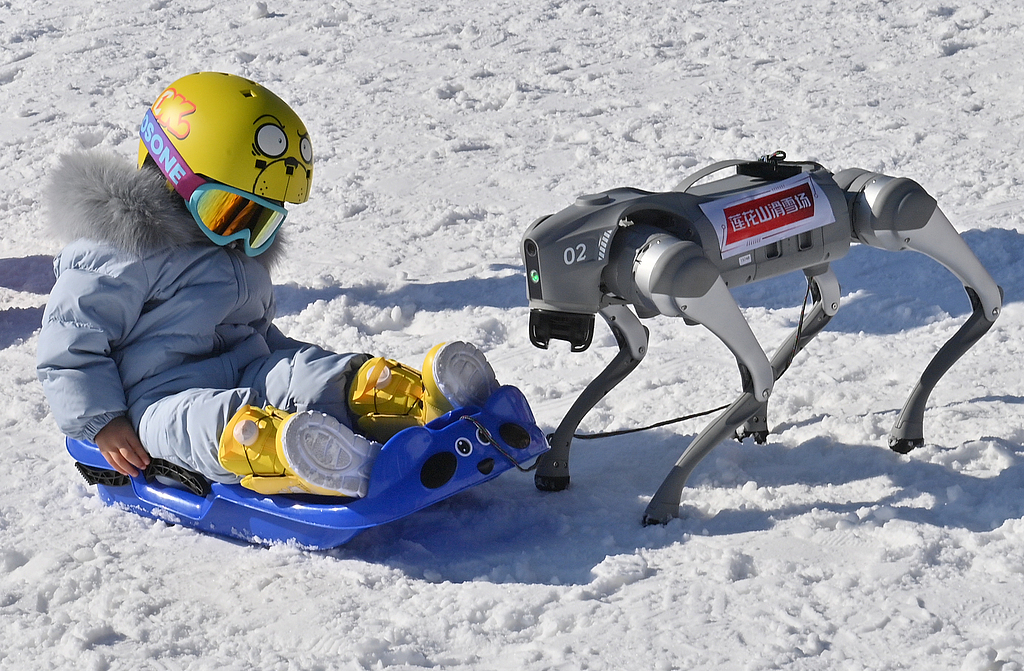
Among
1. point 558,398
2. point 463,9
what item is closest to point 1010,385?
point 558,398

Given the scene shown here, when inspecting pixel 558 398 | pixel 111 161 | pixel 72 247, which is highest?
pixel 111 161

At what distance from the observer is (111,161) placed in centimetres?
321

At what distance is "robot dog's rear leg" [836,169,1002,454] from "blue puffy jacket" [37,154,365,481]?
151 cm

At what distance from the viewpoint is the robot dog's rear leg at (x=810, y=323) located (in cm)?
316

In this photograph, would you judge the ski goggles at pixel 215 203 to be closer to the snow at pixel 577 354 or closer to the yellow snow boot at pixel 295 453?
the yellow snow boot at pixel 295 453

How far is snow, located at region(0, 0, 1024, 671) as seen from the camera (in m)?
2.49

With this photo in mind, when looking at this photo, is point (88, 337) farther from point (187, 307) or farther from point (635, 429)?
point (635, 429)

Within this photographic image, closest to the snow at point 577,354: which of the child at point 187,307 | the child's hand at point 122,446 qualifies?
the child's hand at point 122,446

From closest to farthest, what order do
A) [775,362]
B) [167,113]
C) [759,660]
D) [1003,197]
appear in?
[759,660]
[167,113]
[775,362]
[1003,197]

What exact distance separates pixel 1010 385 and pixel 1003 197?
5.75 feet

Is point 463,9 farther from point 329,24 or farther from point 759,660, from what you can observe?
point 759,660

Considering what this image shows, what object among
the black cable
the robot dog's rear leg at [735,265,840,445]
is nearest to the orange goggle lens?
the black cable

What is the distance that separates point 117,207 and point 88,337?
38 centimetres

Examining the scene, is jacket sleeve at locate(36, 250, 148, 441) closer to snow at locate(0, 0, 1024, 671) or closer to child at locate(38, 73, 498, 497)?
child at locate(38, 73, 498, 497)
